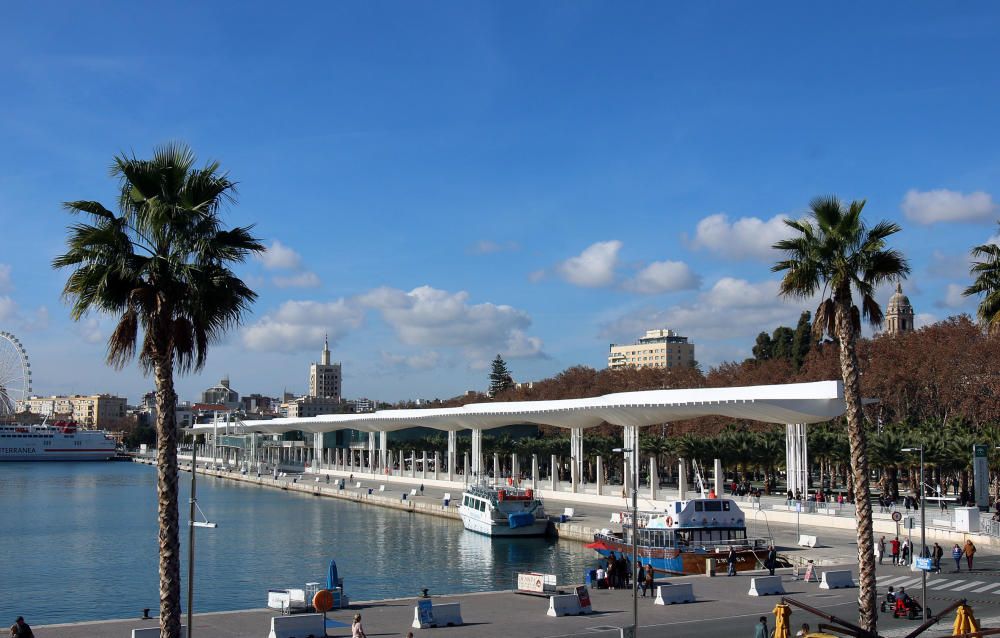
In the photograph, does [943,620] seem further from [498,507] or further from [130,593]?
[498,507]

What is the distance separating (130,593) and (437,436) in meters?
86.4

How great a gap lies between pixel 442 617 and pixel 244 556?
96.1ft

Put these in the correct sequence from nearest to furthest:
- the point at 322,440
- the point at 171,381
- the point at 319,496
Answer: the point at 171,381 < the point at 319,496 < the point at 322,440

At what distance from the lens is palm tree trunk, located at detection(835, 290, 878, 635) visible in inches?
846

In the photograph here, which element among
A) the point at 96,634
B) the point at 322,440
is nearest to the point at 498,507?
the point at 96,634

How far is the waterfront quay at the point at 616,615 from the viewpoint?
24.9 meters

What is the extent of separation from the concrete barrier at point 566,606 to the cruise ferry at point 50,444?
184m

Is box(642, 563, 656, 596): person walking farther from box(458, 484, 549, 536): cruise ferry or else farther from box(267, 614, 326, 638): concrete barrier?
box(458, 484, 549, 536): cruise ferry

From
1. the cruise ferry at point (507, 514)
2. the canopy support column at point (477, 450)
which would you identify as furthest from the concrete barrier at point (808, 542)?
the canopy support column at point (477, 450)

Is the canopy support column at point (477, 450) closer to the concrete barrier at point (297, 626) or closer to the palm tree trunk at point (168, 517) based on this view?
the concrete barrier at point (297, 626)

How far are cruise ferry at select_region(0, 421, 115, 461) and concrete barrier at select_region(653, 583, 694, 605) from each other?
18422cm

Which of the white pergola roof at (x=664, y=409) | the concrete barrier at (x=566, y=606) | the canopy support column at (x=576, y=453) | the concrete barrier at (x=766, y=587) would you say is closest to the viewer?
the concrete barrier at (x=566, y=606)

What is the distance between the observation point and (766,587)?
3120cm

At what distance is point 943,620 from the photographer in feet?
88.3
